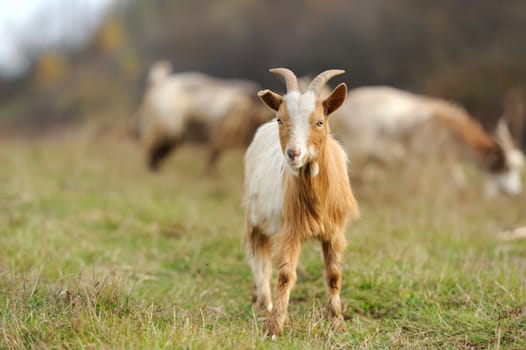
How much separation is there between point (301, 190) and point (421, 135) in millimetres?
7014

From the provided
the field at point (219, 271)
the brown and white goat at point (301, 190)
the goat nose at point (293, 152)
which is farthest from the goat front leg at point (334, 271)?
the goat nose at point (293, 152)

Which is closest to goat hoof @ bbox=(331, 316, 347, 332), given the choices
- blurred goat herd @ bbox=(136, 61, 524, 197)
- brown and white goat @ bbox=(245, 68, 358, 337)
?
brown and white goat @ bbox=(245, 68, 358, 337)

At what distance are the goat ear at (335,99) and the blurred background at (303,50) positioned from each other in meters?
10.1

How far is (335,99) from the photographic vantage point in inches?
173

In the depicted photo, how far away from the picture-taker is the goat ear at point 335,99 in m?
4.36

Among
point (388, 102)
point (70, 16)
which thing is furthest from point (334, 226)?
point (70, 16)

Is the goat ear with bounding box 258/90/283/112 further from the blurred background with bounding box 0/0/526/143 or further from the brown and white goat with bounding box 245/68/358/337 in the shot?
the blurred background with bounding box 0/0/526/143

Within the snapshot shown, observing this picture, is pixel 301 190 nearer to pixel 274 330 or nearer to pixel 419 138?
pixel 274 330

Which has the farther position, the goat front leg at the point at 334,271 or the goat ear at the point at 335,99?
the goat front leg at the point at 334,271

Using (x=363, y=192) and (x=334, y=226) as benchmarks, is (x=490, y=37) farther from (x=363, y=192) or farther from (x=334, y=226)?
(x=334, y=226)

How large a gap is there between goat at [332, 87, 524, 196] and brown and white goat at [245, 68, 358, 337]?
20.9 feet

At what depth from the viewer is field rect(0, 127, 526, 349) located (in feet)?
13.1

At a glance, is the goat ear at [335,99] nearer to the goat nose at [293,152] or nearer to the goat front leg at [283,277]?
the goat nose at [293,152]

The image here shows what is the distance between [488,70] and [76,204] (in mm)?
16607
